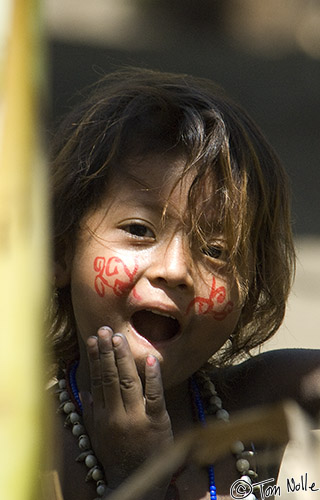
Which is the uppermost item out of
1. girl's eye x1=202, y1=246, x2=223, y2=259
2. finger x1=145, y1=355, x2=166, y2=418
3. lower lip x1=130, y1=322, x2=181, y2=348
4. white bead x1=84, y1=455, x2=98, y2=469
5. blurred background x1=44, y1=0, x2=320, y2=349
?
blurred background x1=44, y1=0, x2=320, y2=349

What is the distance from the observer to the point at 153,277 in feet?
3.21

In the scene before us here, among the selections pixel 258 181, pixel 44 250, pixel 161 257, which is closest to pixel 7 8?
pixel 44 250

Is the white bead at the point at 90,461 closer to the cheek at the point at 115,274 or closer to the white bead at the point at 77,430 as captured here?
the white bead at the point at 77,430

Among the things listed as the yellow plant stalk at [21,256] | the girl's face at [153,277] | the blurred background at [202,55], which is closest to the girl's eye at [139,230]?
the girl's face at [153,277]

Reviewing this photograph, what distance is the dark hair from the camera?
1070 millimetres

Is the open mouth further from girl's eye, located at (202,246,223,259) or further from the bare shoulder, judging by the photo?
the bare shoulder

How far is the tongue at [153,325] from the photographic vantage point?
3.30ft

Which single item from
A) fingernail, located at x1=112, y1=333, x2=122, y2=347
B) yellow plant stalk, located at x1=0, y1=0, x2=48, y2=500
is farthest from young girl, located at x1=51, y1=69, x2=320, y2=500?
yellow plant stalk, located at x1=0, y1=0, x2=48, y2=500

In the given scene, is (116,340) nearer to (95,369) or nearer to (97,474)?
(95,369)

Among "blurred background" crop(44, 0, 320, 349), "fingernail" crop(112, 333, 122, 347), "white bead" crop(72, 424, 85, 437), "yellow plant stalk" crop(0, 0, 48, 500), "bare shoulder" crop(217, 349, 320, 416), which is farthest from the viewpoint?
"blurred background" crop(44, 0, 320, 349)

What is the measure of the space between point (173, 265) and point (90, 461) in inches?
10.4

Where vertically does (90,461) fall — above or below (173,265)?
below

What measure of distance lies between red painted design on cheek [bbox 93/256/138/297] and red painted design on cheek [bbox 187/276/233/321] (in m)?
0.08

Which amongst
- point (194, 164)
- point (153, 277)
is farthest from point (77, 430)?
point (194, 164)
